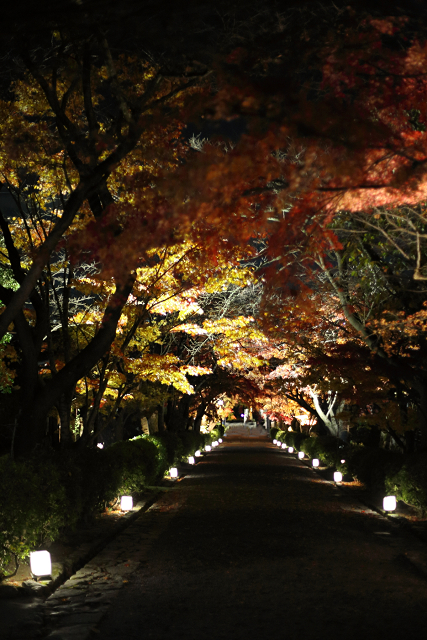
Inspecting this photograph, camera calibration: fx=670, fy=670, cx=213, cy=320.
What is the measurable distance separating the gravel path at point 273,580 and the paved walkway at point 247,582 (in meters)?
0.02

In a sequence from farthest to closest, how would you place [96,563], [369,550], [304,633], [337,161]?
1. [369,550]
2. [96,563]
3. [337,161]
4. [304,633]

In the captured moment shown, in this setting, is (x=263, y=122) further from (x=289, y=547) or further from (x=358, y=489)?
(x=358, y=489)

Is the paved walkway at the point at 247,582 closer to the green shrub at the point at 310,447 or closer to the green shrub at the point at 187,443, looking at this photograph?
the green shrub at the point at 310,447

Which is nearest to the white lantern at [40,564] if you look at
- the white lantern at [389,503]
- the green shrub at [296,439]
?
the white lantern at [389,503]

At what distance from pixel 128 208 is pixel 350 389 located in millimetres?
13204

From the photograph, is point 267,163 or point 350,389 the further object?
point 350,389

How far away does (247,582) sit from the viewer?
27.5 feet

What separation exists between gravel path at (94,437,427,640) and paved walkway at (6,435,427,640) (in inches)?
0.6

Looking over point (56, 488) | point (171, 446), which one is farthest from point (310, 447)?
point (56, 488)

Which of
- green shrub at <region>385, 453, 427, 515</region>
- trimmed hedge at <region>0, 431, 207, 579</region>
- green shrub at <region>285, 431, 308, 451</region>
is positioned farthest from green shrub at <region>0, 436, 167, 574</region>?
green shrub at <region>285, 431, 308, 451</region>

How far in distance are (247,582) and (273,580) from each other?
341 millimetres

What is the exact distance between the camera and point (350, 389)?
20109 mm

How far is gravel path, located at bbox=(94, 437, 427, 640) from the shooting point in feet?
21.2

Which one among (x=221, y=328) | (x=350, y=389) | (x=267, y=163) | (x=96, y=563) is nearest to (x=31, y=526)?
(x=96, y=563)
